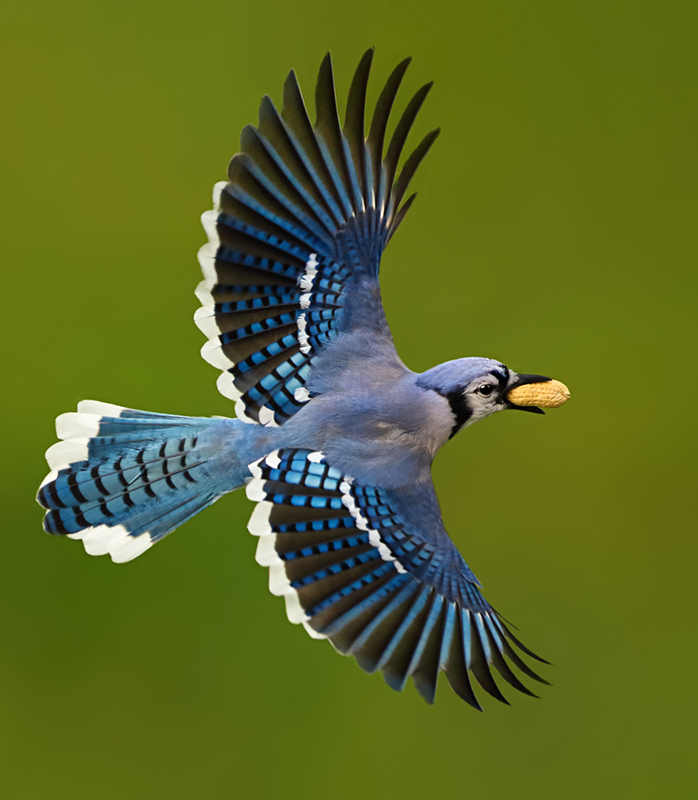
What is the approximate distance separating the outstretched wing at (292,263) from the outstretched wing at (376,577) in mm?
152

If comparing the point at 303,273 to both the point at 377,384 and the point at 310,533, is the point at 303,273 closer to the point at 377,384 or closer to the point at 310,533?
the point at 377,384

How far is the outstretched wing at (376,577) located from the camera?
130 cm

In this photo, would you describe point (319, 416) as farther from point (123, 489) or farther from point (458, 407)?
point (123, 489)

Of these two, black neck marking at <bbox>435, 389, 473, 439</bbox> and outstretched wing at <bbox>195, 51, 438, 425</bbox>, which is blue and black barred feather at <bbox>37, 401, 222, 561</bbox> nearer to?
outstretched wing at <bbox>195, 51, 438, 425</bbox>

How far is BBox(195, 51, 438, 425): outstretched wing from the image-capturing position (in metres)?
1.44

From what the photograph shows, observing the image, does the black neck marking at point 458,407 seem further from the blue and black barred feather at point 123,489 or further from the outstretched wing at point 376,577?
the blue and black barred feather at point 123,489

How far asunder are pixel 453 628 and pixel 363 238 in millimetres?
593

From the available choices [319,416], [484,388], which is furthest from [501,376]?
[319,416]

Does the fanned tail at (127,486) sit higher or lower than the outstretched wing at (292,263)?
lower

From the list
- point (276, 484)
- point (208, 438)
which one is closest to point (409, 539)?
point (276, 484)

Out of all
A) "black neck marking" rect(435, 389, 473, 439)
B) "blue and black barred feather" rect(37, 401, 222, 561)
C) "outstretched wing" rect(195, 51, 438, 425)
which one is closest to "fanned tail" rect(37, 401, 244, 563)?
"blue and black barred feather" rect(37, 401, 222, 561)

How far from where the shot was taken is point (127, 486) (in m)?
1.47

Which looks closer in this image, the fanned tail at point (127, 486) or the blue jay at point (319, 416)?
the blue jay at point (319, 416)

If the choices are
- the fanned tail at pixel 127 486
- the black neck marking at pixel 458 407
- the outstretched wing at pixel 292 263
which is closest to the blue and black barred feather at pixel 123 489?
Answer: the fanned tail at pixel 127 486
